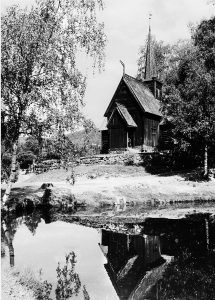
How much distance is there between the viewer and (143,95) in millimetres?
48156

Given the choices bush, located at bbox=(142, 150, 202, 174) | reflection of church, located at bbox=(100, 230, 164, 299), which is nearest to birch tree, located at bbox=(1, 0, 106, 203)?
reflection of church, located at bbox=(100, 230, 164, 299)

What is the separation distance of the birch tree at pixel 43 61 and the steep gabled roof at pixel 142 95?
2999 centimetres

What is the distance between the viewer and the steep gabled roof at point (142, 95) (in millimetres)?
45625

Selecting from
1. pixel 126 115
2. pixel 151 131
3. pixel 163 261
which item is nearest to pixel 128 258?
pixel 163 261

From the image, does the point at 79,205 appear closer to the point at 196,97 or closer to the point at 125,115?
the point at 196,97

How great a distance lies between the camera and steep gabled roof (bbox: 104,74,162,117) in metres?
45.6

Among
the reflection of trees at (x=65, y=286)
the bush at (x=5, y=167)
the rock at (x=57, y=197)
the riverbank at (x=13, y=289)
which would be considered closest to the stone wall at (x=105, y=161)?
the rock at (x=57, y=197)

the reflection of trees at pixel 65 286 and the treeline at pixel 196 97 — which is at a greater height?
the treeline at pixel 196 97

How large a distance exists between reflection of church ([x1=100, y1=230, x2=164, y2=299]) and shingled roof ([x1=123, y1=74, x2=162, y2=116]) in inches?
1256

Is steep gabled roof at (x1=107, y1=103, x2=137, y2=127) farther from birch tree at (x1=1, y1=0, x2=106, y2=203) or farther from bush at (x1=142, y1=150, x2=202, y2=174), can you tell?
birch tree at (x1=1, y1=0, x2=106, y2=203)

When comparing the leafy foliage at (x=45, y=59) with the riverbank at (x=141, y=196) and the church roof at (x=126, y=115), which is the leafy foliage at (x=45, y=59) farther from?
the church roof at (x=126, y=115)

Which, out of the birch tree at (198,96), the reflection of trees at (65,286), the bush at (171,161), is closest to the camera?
the reflection of trees at (65,286)

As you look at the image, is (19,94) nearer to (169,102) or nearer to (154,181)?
(154,181)

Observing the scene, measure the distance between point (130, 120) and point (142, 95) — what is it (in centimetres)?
473
